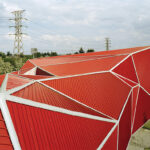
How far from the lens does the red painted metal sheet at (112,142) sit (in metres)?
7.46

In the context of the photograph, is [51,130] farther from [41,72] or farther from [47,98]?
[41,72]

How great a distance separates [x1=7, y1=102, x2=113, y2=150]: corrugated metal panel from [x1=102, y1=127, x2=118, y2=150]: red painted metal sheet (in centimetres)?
59

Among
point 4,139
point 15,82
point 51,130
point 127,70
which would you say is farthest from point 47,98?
point 127,70

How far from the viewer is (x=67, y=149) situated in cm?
556

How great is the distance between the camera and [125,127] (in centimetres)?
998

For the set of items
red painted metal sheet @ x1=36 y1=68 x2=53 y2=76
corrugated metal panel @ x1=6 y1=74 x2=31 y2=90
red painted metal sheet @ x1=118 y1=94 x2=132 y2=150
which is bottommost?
red painted metal sheet @ x1=118 y1=94 x2=132 y2=150

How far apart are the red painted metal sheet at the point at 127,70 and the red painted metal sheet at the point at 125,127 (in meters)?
2.91

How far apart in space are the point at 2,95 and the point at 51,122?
2026mm

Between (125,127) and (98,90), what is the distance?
3038mm

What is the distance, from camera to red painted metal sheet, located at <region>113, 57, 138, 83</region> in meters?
13.3

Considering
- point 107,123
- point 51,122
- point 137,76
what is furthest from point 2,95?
point 137,76

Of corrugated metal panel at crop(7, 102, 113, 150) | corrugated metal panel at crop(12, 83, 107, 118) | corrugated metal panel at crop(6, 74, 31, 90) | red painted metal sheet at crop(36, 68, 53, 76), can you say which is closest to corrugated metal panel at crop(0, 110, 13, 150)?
corrugated metal panel at crop(7, 102, 113, 150)

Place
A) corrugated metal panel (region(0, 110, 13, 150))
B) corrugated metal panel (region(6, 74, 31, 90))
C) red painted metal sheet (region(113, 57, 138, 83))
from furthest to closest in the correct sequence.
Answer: red painted metal sheet (region(113, 57, 138, 83)), corrugated metal panel (region(6, 74, 31, 90)), corrugated metal panel (region(0, 110, 13, 150))

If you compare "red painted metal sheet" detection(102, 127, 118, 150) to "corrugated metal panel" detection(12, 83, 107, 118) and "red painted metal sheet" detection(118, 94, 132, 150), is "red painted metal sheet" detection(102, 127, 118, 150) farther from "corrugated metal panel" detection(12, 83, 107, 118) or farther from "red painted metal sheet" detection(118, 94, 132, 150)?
"corrugated metal panel" detection(12, 83, 107, 118)
